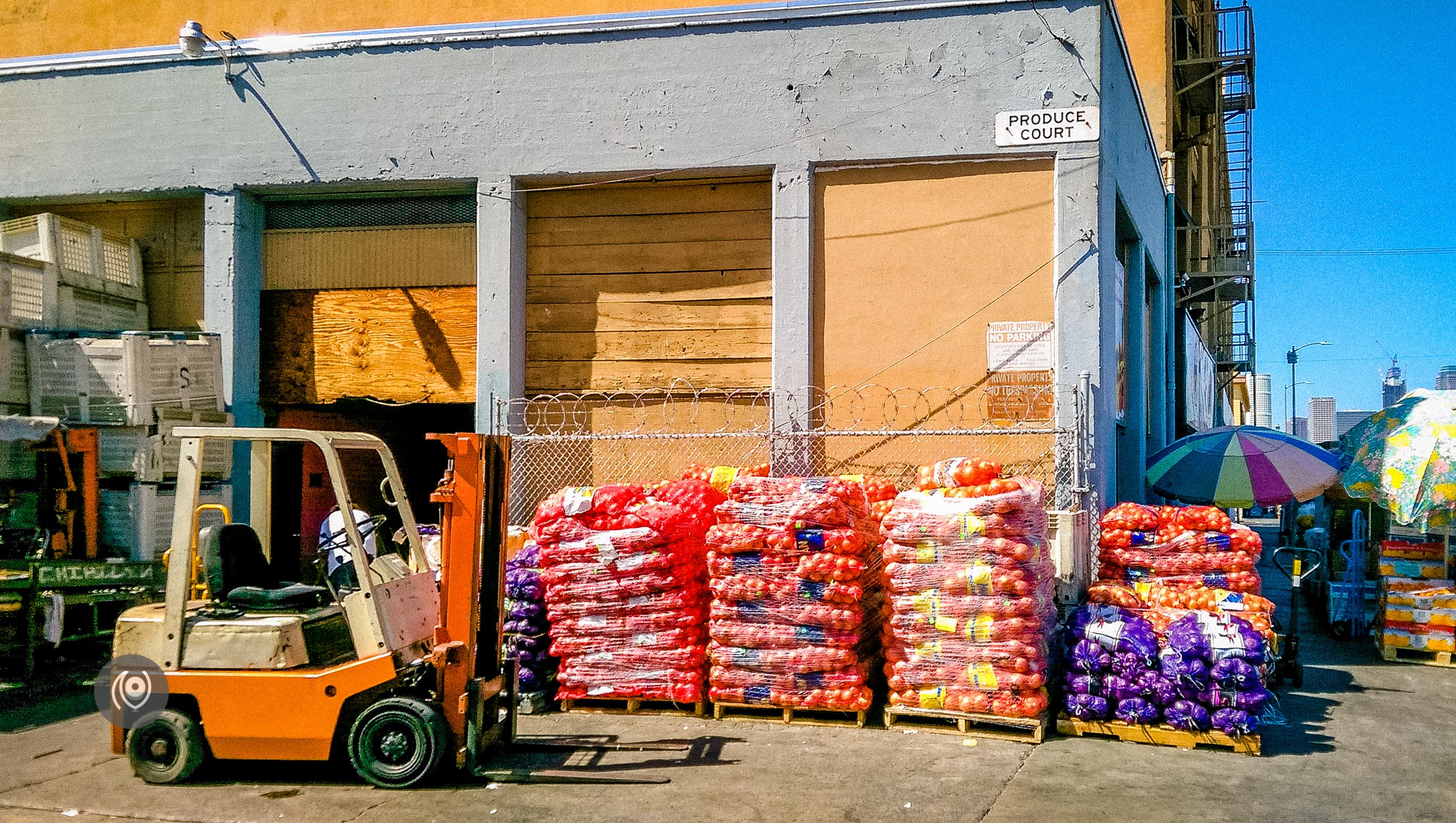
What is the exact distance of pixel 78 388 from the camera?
11312 millimetres

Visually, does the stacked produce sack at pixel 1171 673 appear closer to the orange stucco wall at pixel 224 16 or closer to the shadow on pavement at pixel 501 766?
the shadow on pavement at pixel 501 766

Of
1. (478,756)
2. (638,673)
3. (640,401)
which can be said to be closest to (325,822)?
(478,756)

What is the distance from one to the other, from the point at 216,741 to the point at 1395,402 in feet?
40.4

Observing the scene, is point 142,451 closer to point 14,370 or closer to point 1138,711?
point 14,370

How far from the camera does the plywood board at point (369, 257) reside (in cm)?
→ 1292

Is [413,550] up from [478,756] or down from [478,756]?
up

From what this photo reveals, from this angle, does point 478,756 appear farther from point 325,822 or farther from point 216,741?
point 216,741

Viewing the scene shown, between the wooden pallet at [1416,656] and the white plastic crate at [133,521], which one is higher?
the white plastic crate at [133,521]

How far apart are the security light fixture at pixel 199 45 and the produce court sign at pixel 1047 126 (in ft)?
29.6

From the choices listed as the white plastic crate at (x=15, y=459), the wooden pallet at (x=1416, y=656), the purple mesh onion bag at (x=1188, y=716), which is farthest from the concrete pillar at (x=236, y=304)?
the wooden pallet at (x=1416, y=656)

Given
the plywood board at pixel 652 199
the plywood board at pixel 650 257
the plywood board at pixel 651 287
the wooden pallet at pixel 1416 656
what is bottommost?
the wooden pallet at pixel 1416 656

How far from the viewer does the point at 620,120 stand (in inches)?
486

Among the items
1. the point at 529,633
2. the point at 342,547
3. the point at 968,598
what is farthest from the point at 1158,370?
the point at 342,547

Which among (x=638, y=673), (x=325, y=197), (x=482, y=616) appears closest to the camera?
(x=482, y=616)
